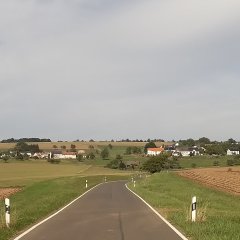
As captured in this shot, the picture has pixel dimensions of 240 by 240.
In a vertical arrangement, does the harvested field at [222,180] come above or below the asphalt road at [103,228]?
below

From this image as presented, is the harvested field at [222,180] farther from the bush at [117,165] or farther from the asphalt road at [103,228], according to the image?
the bush at [117,165]

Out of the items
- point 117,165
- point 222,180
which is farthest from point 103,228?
point 117,165

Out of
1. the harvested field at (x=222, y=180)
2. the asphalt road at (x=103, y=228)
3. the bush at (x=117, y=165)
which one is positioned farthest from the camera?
the bush at (x=117, y=165)

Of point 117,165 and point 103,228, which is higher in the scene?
point 103,228

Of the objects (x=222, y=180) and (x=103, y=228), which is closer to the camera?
(x=103, y=228)

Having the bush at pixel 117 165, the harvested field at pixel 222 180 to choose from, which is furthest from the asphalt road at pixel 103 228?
the bush at pixel 117 165

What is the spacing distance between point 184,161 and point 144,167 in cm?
3687

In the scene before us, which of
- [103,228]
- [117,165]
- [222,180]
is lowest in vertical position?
[117,165]

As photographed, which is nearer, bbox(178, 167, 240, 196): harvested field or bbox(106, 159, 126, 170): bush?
bbox(178, 167, 240, 196): harvested field

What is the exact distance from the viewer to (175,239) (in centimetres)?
1253

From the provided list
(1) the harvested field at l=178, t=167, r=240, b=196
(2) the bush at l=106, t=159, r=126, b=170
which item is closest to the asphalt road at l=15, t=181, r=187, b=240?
(1) the harvested field at l=178, t=167, r=240, b=196

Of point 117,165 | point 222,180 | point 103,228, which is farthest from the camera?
point 117,165

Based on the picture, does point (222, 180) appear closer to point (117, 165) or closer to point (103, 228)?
point (103, 228)

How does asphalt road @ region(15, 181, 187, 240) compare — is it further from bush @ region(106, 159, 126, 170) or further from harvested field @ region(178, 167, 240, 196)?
bush @ region(106, 159, 126, 170)
